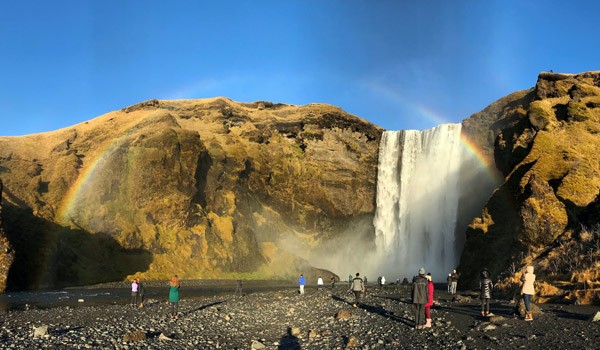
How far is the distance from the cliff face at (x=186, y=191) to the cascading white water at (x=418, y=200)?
4020 millimetres

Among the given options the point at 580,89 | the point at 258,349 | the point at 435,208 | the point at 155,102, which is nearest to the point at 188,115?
the point at 155,102

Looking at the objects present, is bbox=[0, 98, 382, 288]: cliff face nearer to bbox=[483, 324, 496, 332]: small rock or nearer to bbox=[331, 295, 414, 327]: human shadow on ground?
bbox=[331, 295, 414, 327]: human shadow on ground

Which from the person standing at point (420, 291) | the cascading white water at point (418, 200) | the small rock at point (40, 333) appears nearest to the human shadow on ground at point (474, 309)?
the person standing at point (420, 291)

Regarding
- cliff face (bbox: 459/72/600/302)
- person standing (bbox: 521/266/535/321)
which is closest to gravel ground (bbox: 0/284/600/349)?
person standing (bbox: 521/266/535/321)

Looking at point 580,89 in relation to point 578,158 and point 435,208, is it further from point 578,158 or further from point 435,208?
point 435,208

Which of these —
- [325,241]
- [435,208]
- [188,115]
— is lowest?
[325,241]

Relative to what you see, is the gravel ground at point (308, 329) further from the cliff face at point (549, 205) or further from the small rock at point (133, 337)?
the cliff face at point (549, 205)

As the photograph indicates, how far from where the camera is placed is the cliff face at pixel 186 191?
62.2 m

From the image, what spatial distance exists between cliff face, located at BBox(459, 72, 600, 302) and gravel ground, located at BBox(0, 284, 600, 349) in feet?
18.1

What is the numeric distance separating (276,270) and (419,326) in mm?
62513

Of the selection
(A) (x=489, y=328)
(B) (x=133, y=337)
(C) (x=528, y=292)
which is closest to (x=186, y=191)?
(B) (x=133, y=337)

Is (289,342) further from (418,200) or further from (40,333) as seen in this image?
(418,200)

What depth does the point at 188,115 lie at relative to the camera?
338 ft

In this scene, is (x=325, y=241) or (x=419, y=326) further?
(x=325, y=241)
